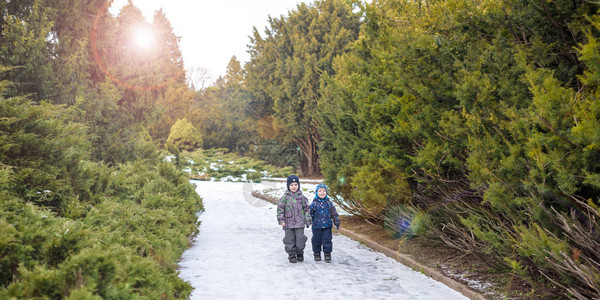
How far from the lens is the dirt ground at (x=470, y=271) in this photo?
5566 mm

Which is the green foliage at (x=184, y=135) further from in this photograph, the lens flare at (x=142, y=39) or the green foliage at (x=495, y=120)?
the green foliage at (x=495, y=120)

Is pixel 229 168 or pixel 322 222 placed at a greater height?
pixel 229 168

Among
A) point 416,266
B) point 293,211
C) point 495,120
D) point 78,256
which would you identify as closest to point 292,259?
point 293,211

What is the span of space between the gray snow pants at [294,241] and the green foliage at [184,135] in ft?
131

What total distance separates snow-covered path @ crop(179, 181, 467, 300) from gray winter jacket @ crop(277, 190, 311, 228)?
68 cm

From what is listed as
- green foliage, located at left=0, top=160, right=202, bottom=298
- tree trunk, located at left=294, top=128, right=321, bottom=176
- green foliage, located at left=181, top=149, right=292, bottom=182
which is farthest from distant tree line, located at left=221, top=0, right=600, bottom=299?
green foliage, located at left=181, top=149, right=292, bottom=182

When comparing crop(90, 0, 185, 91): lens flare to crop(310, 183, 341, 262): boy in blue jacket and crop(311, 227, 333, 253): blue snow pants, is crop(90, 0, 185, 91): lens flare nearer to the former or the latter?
crop(310, 183, 341, 262): boy in blue jacket

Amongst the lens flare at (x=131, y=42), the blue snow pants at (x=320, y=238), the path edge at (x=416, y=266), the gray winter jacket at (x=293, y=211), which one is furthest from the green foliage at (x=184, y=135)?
the blue snow pants at (x=320, y=238)

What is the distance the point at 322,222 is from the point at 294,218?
0.54m

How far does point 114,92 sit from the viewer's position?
12.7 meters

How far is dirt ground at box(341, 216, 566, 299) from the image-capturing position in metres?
5.57

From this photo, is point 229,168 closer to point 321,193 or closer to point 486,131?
point 321,193

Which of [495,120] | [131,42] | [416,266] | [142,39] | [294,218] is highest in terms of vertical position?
[142,39]

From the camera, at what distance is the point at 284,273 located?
25.2ft
